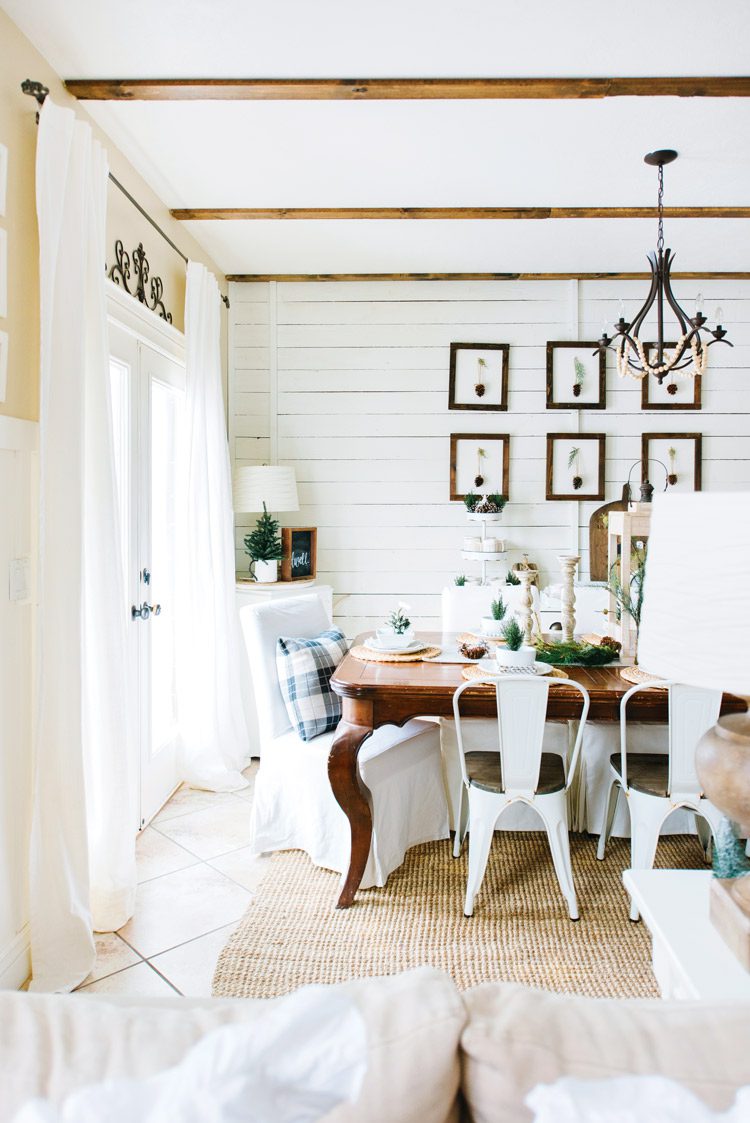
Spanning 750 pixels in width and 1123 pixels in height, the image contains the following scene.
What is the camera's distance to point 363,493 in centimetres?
450

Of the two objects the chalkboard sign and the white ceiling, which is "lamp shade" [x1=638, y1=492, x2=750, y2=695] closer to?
the white ceiling

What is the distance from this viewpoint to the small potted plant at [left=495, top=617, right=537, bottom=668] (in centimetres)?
263

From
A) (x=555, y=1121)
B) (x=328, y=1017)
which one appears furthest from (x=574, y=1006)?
(x=328, y=1017)

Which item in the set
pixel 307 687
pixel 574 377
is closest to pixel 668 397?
pixel 574 377

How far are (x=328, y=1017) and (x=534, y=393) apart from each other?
4124 millimetres

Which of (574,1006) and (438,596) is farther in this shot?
(438,596)

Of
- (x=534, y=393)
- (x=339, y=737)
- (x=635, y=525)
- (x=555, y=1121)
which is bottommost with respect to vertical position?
(x=339, y=737)

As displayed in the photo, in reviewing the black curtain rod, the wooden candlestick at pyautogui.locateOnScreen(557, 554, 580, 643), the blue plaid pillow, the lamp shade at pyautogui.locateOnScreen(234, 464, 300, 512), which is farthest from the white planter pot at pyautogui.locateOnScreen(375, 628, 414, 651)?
the black curtain rod

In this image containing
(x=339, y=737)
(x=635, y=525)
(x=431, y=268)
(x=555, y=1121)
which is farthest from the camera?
(x=431, y=268)

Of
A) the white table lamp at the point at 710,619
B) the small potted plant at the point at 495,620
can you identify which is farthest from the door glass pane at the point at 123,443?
the white table lamp at the point at 710,619

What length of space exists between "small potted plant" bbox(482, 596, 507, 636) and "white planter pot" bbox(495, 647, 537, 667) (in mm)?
452

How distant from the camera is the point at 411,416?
4.47m

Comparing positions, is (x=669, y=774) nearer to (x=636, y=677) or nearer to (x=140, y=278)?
(x=636, y=677)

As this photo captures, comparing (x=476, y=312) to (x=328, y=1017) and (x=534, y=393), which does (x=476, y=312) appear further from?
(x=328, y=1017)
